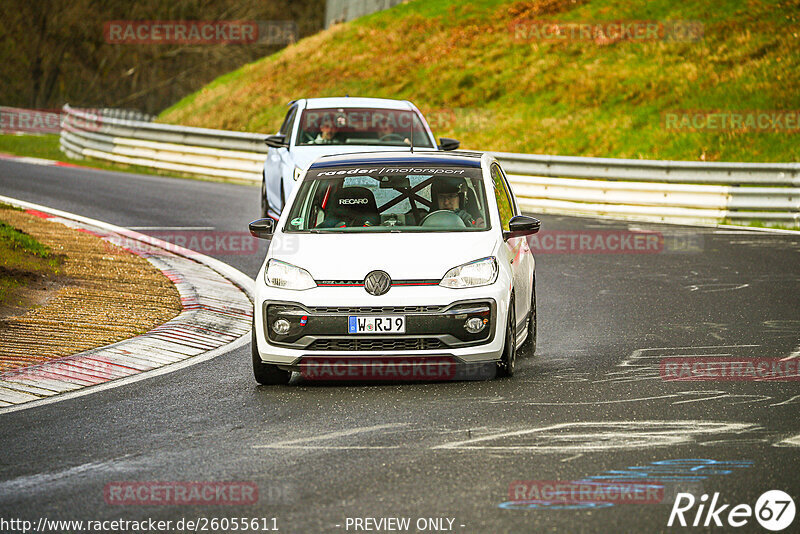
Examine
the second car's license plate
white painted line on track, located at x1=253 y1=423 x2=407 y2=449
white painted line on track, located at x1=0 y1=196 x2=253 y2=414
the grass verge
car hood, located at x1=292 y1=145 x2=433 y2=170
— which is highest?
car hood, located at x1=292 y1=145 x2=433 y2=170

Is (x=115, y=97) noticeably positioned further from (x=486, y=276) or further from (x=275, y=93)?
(x=486, y=276)

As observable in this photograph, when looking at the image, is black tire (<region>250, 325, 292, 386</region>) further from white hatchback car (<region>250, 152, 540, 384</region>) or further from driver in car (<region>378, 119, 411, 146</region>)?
driver in car (<region>378, 119, 411, 146</region>)

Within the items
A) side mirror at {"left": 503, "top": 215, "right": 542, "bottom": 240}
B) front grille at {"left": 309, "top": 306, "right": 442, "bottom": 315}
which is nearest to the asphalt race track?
front grille at {"left": 309, "top": 306, "right": 442, "bottom": 315}

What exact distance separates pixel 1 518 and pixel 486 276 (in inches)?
155

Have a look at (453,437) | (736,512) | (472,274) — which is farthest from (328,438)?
(736,512)

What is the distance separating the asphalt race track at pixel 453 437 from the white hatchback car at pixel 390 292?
29cm

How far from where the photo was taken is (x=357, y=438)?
6781 mm

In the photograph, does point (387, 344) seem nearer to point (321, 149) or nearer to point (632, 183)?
point (321, 149)

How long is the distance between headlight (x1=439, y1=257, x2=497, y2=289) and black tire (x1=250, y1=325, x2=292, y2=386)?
135 centimetres

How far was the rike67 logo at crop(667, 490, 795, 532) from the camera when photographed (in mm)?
5223

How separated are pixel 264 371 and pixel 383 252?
1.20 meters

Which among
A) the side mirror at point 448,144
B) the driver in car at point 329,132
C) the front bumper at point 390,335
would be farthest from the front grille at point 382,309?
the driver in car at point 329,132

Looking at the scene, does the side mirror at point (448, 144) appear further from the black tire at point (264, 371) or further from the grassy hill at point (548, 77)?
the grassy hill at point (548, 77)

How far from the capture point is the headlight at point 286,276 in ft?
26.8
